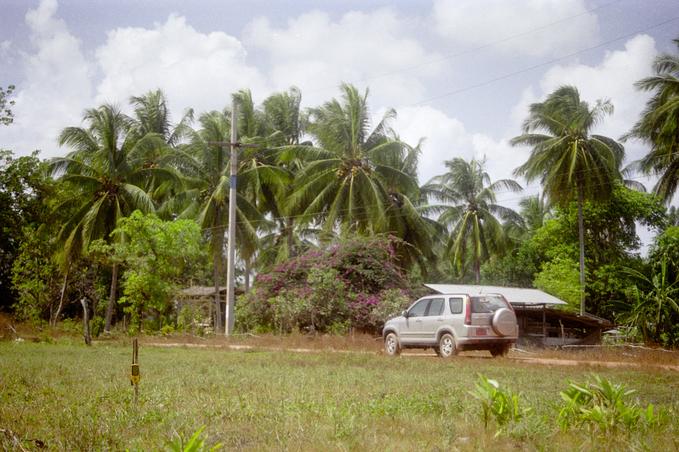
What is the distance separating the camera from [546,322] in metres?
28.4

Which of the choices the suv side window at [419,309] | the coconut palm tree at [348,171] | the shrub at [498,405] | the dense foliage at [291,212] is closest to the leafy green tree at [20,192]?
the dense foliage at [291,212]

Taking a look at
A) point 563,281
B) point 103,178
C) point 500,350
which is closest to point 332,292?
point 500,350

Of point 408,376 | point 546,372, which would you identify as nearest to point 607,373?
point 546,372

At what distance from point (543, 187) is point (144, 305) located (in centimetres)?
2272

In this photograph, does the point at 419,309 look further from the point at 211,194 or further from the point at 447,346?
the point at 211,194

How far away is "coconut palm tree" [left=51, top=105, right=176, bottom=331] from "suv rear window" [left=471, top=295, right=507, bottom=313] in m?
20.1

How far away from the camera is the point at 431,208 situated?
140 feet

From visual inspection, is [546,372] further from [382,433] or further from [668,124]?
[668,124]

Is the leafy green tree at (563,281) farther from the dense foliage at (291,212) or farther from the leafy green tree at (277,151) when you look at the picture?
the leafy green tree at (277,151)

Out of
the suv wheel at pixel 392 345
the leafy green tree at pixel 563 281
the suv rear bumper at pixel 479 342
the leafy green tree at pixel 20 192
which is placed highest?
the leafy green tree at pixel 20 192

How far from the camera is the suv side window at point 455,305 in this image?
1623 centimetres

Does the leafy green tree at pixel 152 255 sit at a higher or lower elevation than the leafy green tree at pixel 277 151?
lower

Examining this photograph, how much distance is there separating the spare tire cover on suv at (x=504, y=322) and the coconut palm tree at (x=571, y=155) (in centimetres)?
1995

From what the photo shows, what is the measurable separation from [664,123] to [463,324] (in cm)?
2012
